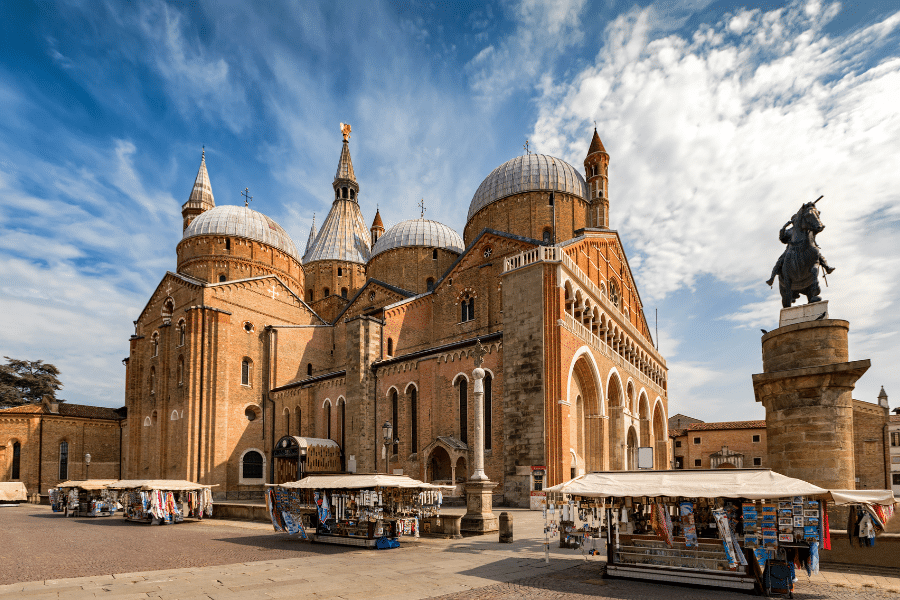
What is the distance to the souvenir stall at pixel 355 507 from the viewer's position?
47.7ft

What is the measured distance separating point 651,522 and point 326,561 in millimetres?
6736

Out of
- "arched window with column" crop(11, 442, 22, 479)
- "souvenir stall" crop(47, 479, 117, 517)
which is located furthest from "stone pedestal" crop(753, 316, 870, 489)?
"arched window with column" crop(11, 442, 22, 479)

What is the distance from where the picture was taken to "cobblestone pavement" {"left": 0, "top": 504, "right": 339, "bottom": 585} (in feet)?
39.3

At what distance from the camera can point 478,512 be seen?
1609 cm

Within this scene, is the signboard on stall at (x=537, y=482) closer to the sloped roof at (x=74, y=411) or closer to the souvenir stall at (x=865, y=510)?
the souvenir stall at (x=865, y=510)

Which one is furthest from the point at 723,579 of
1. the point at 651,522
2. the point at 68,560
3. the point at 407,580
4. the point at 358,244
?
the point at 358,244

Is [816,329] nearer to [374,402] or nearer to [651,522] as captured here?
[651,522]

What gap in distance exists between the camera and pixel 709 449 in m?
54.5

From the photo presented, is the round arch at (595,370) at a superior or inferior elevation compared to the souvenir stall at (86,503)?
superior

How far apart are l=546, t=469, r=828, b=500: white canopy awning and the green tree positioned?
6362cm

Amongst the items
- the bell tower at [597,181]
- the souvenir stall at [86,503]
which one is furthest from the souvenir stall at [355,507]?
the bell tower at [597,181]

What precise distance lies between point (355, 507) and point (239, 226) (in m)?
35.0

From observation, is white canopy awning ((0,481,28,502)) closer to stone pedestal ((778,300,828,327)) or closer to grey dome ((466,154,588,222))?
grey dome ((466,154,588,222))

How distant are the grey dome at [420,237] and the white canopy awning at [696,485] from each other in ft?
114
